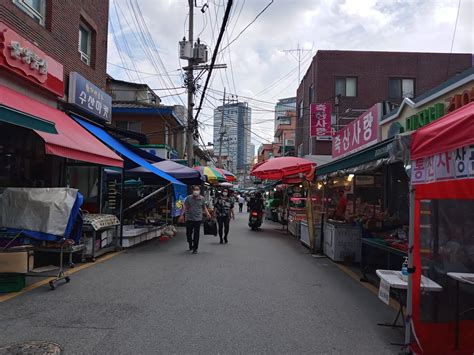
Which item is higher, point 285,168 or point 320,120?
point 320,120

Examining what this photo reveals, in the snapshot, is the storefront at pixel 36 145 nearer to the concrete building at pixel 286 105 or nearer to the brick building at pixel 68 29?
the brick building at pixel 68 29

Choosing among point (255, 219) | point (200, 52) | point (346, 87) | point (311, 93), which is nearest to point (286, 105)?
point (311, 93)

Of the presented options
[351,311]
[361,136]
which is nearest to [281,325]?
[351,311]

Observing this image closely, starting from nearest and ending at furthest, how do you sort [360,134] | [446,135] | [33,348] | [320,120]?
[446,135] < [33,348] < [360,134] < [320,120]

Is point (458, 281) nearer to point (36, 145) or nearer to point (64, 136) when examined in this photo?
point (64, 136)

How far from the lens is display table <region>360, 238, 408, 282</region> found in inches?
293

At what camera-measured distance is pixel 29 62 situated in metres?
8.91

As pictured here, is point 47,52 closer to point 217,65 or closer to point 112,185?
point 112,185

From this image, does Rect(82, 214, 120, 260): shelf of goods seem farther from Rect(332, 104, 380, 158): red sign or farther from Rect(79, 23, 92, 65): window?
Rect(332, 104, 380, 158): red sign

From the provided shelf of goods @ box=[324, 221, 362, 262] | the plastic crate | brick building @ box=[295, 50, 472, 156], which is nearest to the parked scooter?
shelf of goods @ box=[324, 221, 362, 262]

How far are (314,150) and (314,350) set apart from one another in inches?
1004

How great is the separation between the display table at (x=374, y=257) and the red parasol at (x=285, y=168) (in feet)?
14.1

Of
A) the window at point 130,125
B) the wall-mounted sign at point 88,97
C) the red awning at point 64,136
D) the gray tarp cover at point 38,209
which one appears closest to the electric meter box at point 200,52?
the wall-mounted sign at point 88,97

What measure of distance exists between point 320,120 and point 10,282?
22075 mm
